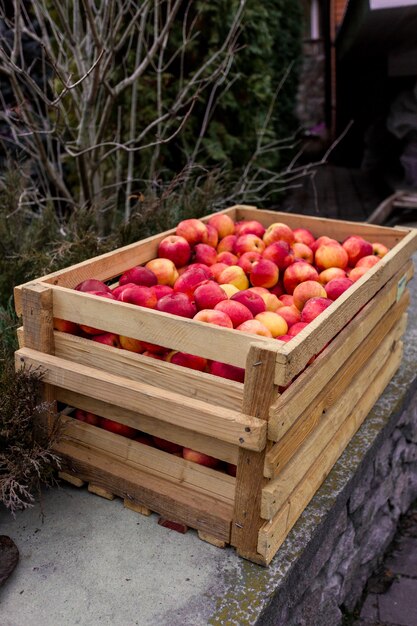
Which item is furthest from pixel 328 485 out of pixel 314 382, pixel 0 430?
pixel 0 430

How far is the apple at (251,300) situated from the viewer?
213 centimetres

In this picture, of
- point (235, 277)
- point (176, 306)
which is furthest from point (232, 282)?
point (176, 306)

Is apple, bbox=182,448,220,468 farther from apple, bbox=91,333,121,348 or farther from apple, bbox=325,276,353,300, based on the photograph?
apple, bbox=325,276,353,300

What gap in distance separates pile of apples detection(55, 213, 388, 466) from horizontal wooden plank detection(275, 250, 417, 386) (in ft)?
0.33

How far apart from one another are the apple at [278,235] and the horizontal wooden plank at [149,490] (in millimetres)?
1261

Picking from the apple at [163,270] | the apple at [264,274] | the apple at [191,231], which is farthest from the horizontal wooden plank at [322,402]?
the apple at [191,231]

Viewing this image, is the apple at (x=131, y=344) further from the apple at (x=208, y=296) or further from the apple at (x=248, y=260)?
the apple at (x=248, y=260)

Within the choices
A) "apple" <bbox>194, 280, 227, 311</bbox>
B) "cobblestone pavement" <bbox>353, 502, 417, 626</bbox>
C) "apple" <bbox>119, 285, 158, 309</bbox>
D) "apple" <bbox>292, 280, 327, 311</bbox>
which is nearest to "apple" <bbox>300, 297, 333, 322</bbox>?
"apple" <bbox>292, 280, 327, 311</bbox>

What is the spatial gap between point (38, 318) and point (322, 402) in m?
0.93

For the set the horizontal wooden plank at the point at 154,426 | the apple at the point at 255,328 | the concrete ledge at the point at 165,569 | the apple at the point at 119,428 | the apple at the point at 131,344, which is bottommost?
the concrete ledge at the point at 165,569

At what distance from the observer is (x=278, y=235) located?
2.82 m

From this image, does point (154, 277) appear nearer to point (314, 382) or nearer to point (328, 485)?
point (314, 382)

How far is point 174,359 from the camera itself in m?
1.90

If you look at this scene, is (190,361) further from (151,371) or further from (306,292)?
(306,292)
